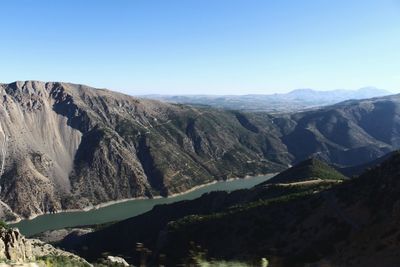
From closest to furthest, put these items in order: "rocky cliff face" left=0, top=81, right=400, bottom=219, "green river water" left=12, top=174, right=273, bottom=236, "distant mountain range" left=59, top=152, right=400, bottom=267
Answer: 1. "distant mountain range" left=59, top=152, right=400, bottom=267
2. "green river water" left=12, top=174, right=273, bottom=236
3. "rocky cliff face" left=0, top=81, right=400, bottom=219

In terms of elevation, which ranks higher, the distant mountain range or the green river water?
the distant mountain range

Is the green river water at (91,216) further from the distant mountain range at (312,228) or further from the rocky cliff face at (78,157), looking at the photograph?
the distant mountain range at (312,228)

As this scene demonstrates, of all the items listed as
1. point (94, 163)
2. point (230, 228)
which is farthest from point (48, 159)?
point (230, 228)

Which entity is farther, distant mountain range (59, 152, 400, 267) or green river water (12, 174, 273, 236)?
green river water (12, 174, 273, 236)

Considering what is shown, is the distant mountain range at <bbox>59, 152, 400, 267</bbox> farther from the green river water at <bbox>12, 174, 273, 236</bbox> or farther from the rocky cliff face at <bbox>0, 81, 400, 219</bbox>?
the rocky cliff face at <bbox>0, 81, 400, 219</bbox>

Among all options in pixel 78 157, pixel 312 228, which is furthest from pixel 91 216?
pixel 312 228

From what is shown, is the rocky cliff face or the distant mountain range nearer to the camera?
the distant mountain range

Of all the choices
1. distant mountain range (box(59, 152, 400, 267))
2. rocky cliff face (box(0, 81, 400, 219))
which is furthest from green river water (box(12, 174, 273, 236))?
distant mountain range (box(59, 152, 400, 267))

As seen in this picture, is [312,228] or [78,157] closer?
[312,228]

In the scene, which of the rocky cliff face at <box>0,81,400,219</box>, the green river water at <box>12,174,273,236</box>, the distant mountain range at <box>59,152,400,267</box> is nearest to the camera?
the distant mountain range at <box>59,152,400,267</box>

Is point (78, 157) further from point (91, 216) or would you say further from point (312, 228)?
point (312, 228)

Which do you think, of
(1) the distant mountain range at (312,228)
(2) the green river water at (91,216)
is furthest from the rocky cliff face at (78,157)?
(1) the distant mountain range at (312,228)
